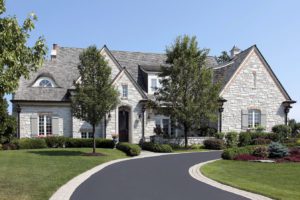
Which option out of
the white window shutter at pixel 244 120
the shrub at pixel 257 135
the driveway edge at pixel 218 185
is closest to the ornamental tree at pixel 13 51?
the driveway edge at pixel 218 185

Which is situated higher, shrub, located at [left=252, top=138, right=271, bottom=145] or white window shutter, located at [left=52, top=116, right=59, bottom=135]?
white window shutter, located at [left=52, top=116, right=59, bottom=135]

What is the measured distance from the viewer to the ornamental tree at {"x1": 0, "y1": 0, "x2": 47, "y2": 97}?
10539 mm

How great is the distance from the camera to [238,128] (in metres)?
37.6

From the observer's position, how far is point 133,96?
3559 centimetres

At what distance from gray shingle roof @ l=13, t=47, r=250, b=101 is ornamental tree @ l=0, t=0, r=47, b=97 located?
23.1 metres

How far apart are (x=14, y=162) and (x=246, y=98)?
24.4 metres

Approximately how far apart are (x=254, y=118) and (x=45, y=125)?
19.4m

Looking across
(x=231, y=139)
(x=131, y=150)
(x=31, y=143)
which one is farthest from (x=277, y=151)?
(x=31, y=143)

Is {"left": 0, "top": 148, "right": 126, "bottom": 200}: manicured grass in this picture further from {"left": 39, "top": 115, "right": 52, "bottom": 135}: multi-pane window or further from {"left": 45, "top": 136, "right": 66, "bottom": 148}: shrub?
{"left": 39, "top": 115, "right": 52, "bottom": 135}: multi-pane window

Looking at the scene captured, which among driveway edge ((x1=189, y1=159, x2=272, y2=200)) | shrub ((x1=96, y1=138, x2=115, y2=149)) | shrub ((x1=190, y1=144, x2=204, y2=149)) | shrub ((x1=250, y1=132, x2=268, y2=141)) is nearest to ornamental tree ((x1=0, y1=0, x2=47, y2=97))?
driveway edge ((x1=189, y1=159, x2=272, y2=200))

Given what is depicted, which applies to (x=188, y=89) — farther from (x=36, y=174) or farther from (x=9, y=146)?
(x=36, y=174)

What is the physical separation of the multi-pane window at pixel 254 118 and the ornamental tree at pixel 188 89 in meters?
7.58

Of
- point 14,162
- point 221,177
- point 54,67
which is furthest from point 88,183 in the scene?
point 54,67

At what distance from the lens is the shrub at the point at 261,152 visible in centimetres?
2289
